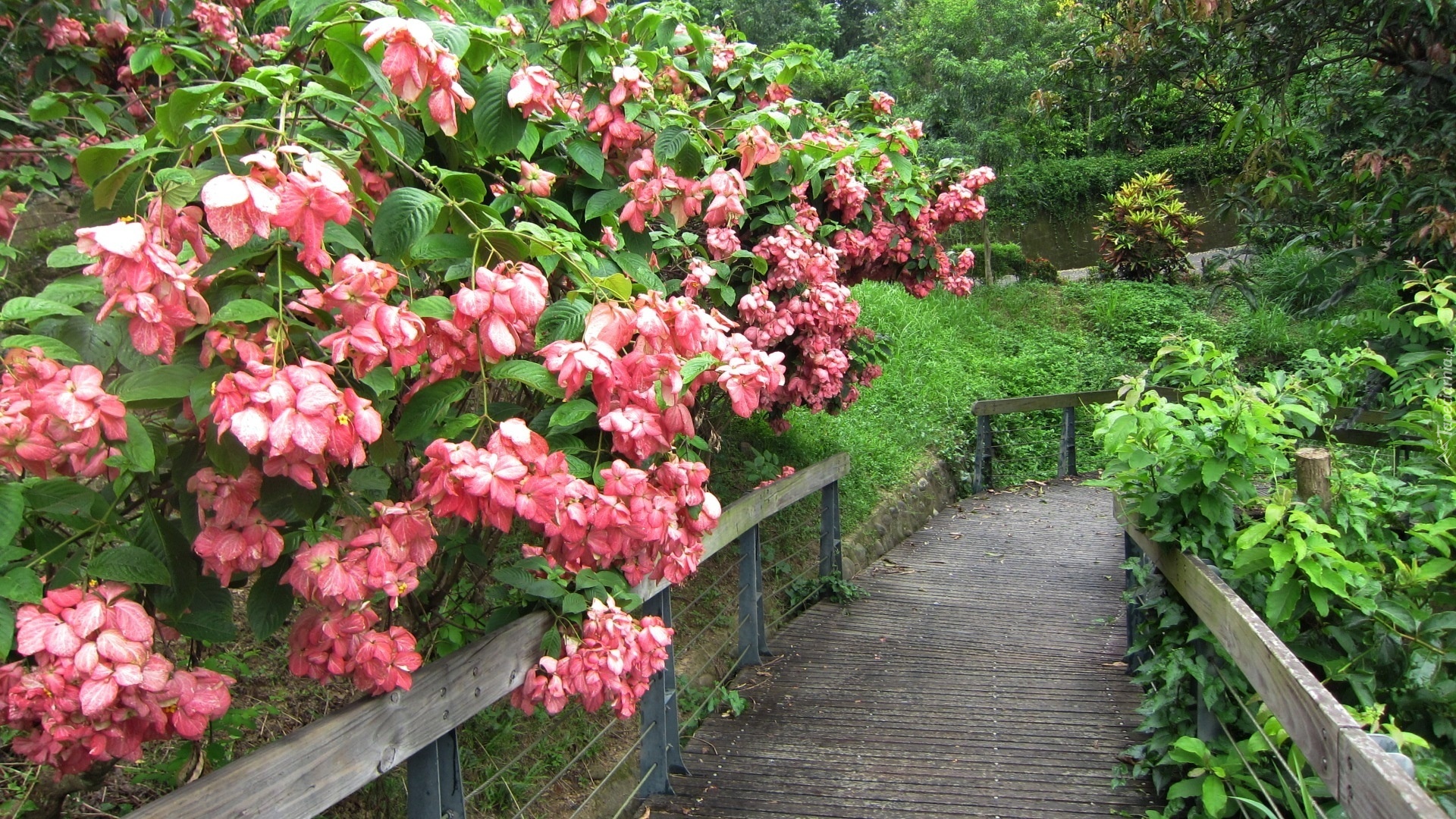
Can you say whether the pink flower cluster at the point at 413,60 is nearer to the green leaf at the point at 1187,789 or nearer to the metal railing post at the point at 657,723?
the metal railing post at the point at 657,723

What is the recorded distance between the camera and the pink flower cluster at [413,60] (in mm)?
1620

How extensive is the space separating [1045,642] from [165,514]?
5031mm

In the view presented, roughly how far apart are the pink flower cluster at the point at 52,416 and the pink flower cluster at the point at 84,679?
0.22 m

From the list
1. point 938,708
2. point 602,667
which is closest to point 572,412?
point 602,667

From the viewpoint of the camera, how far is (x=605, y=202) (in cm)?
283

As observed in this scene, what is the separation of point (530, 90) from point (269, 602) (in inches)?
44.8

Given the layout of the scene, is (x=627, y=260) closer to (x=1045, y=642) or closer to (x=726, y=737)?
(x=726, y=737)

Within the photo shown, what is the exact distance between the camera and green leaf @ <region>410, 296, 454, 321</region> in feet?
5.57

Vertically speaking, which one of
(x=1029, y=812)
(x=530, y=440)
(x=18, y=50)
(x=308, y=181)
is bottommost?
(x=1029, y=812)

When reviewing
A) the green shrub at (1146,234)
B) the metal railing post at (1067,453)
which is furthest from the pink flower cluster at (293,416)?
the green shrub at (1146,234)

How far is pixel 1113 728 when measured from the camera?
451cm

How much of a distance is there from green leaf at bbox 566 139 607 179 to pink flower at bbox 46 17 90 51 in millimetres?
2554

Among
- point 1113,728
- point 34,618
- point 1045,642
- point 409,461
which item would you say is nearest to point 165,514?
point 34,618

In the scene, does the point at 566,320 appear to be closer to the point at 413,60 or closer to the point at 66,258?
the point at 413,60
